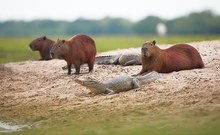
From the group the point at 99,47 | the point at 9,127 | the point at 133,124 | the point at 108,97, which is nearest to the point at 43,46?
the point at 108,97

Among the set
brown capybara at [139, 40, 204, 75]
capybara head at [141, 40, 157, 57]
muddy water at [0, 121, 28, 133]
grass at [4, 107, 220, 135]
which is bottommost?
muddy water at [0, 121, 28, 133]

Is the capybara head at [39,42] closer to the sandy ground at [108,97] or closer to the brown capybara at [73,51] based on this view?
the sandy ground at [108,97]

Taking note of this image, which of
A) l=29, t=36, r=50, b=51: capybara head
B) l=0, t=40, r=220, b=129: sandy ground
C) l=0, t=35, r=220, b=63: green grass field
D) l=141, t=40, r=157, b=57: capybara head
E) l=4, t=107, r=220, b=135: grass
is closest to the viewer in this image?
l=4, t=107, r=220, b=135: grass

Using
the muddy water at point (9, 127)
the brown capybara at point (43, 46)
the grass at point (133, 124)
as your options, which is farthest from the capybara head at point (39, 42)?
the grass at point (133, 124)

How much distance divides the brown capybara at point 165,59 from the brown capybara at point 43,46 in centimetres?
714

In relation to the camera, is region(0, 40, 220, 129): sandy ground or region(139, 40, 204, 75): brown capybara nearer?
region(0, 40, 220, 129): sandy ground

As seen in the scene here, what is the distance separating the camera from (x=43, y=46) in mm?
19297

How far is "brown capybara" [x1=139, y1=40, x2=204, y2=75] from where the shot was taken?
1220 cm

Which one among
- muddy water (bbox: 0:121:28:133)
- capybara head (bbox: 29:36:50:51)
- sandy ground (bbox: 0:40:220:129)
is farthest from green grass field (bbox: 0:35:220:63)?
muddy water (bbox: 0:121:28:133)

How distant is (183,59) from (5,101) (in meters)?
3.52

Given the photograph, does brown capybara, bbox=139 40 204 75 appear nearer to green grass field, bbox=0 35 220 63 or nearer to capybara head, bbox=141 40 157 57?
capybara head, bbox=141 40 157 57

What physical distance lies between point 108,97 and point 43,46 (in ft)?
28.6

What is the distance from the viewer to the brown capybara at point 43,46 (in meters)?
19.2

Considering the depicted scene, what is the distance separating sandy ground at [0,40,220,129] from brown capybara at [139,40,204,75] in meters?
0.37
